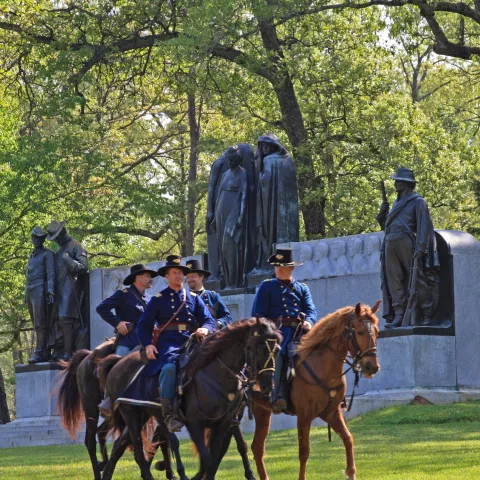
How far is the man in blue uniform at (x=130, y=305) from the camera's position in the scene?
48.1ft

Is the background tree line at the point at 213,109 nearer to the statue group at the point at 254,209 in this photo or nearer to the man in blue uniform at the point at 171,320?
the statue group at the point at 254,209

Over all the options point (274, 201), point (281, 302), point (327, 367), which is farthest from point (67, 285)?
point (327, 367)

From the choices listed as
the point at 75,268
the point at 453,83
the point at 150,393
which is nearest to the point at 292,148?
the point at 75,268

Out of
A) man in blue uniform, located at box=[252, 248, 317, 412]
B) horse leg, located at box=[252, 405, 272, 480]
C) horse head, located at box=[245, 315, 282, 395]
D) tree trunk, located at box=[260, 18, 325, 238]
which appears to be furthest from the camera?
tree trunk, located at box=[260, 18, 325, 238]

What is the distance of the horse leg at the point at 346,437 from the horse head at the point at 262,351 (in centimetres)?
132

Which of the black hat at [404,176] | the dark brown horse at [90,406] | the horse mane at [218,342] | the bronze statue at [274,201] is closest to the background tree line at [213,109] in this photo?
the bronze statue at [274,201]

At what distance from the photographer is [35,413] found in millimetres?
27000

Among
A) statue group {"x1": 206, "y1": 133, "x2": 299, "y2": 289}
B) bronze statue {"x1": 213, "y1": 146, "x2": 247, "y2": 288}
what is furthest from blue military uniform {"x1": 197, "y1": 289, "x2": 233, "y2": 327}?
bronze statue {"x1": 213, "y1": 146, "x2": 247, "y2": 288}

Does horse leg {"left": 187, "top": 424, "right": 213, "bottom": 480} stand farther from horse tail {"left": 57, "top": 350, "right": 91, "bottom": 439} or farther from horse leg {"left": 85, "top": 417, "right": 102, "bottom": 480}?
horse tail {"left": 57, "top": 350, "right": 91, "bottom": 439}

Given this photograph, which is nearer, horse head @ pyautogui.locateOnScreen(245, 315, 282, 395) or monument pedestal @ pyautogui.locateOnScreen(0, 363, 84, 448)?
horse head @ pyautogui.locateOnScreen(245, 315, 282, 395)

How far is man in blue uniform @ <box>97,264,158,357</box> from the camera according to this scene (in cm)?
1466

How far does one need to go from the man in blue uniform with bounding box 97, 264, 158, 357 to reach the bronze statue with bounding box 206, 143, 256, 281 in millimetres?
8189

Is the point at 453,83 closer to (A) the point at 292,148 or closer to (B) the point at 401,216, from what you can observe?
(A) the point at 292,148

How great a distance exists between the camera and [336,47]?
1383 inches
